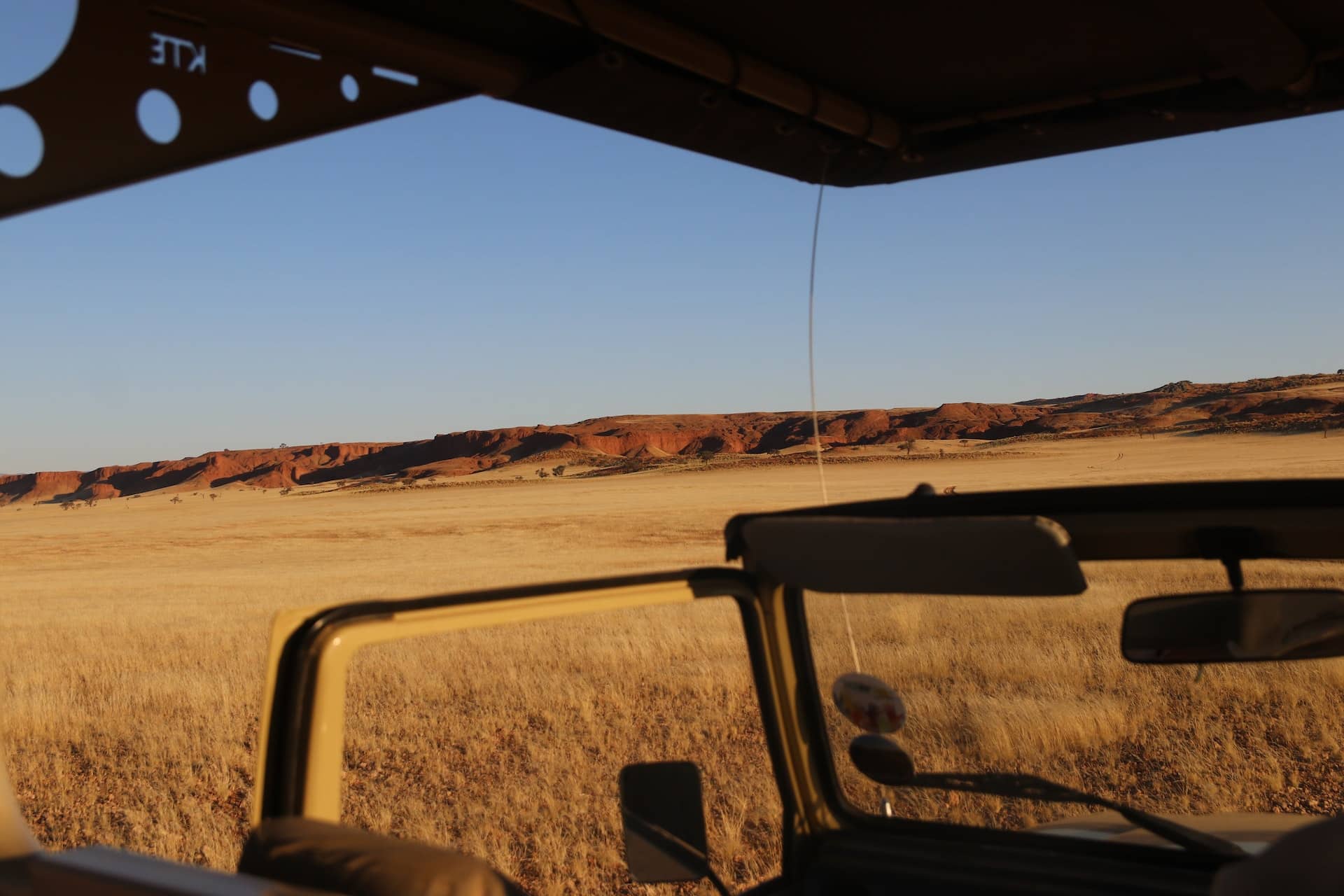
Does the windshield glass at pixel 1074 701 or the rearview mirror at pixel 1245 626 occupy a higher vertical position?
the rearview mirror at pixel 1245 626

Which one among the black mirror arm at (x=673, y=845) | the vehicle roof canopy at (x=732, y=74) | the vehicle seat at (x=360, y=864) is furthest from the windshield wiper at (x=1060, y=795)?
the vehicle roof canopy at (x=732, y=74)

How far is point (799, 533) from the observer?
80.2 inches

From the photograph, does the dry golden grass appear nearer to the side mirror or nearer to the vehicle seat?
the side mirror

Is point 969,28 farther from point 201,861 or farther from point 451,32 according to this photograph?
point 201,861

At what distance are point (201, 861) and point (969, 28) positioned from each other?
513cm

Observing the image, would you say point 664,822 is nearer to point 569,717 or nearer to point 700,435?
point 569,717

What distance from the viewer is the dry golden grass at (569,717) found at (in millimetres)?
2475

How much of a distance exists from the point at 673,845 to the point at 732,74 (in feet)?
6.18

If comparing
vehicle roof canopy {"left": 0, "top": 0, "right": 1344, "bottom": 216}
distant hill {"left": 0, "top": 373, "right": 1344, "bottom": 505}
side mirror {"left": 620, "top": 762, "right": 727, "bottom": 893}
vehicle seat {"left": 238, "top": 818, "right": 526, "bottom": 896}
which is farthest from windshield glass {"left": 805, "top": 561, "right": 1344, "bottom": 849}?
distant hill {"left": 0, "top": 373, "right": 1344, "bottom": 505}

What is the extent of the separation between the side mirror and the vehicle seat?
0.93m

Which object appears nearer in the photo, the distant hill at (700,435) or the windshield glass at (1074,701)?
the windshield glass at (1074,701)

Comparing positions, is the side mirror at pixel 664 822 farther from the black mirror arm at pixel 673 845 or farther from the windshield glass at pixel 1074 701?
the windshield glass at pixel 1074 701

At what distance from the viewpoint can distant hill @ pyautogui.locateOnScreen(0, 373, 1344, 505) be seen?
8388cm

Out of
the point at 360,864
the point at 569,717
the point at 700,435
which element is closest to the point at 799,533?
the point at 360,864
